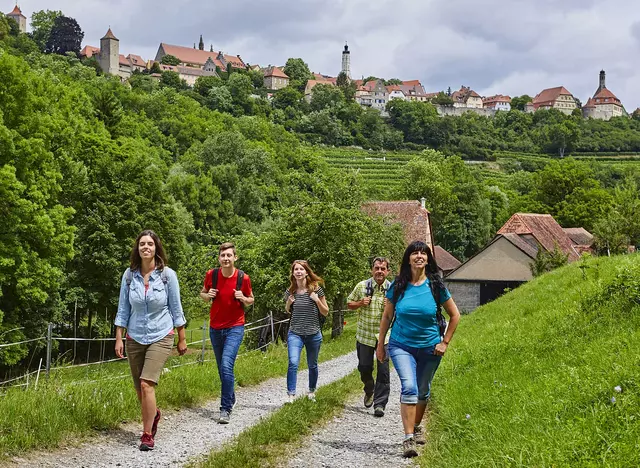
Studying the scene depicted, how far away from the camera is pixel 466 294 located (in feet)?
144

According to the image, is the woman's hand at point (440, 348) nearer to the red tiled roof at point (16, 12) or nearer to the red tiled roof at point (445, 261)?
the red tiled roof at point (445, 261)

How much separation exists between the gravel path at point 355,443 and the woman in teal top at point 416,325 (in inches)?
15.2

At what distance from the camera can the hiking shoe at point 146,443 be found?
660 centimetres

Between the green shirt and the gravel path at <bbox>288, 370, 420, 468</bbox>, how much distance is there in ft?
3.23

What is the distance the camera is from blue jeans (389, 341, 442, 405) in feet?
21.4

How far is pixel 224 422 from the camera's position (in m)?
8.18

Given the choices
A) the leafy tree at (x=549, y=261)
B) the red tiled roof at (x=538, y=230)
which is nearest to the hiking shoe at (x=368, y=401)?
the leafy tree at (x=549, y=261)

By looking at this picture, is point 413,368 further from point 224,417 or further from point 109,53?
point 109,53

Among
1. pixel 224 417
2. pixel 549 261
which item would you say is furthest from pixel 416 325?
pixel 549 261

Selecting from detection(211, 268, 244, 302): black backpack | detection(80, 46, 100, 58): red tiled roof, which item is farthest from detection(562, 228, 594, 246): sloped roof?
detection(80, 46, 100, 58): red tiled roof

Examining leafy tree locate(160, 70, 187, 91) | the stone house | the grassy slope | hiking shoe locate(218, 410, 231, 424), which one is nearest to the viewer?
the grassy slope

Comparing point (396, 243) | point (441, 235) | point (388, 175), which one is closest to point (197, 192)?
point (396, 243)

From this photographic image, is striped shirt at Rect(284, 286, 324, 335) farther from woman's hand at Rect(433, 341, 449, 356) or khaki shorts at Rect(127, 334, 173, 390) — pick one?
woman's hand at Rect(433, 341, 449, 356)

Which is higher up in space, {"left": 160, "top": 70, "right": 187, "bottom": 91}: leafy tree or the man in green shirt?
{"left": 160, "top": 70, "right": 187, "bottom": 91}: leafy tree
